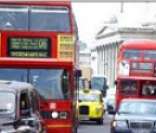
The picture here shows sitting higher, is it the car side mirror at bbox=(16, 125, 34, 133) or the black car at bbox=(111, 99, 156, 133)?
the car side mirror at bbox=(16, 125, 34, 133)

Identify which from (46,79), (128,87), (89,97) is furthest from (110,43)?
(46,79)

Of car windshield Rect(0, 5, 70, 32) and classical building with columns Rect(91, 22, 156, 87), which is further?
classical building with columns Rect(91, 22, 156, 87)

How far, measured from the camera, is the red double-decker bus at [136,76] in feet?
134

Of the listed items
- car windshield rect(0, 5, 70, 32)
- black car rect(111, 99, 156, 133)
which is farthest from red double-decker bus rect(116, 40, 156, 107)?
car windshield rect(0, 5, 70, 32)

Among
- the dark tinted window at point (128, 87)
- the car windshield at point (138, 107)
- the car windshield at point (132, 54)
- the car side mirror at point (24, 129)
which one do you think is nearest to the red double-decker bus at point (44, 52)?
the car windshield at point (138, 107)

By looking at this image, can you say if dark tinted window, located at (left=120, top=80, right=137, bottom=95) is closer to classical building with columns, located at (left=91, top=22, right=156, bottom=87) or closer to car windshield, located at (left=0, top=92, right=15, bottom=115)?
car windshield, located at (left=0, top=92, right=15, bottom=115)

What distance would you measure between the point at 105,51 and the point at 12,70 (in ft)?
376

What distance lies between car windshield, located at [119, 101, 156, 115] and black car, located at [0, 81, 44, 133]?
7862 millimetres

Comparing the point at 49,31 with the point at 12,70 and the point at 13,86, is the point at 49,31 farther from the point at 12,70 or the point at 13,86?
the point at 13,86

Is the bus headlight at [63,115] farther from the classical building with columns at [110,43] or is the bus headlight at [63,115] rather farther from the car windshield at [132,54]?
the classical building with columns at [110,43]

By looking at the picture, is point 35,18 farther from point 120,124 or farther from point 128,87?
point 128,87

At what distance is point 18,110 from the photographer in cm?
1501

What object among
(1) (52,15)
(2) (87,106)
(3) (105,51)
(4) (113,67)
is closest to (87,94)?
(2) (87,106)

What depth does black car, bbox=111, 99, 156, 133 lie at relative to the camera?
73.8ft
